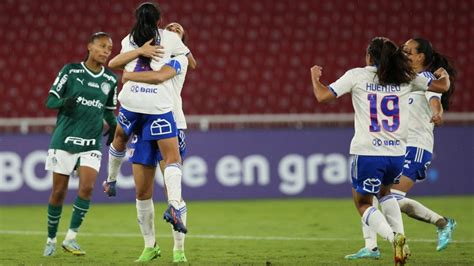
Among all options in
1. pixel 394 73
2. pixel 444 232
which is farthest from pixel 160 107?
pixel 444 232

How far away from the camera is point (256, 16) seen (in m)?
19.9

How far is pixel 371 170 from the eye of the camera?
8.03m

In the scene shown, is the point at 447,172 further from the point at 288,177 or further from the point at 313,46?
the point at 313,46

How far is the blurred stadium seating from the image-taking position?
1884 cm

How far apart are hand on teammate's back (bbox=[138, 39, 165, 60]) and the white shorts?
2124 millimetres

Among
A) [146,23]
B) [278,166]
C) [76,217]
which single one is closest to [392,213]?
[146,23]

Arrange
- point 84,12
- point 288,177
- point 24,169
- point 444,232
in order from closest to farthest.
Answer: point 444,232 → point 24,169 → point 288,177 → point 84,12

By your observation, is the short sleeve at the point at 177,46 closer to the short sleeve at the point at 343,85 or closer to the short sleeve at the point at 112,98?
the short sleeve at the point at 343,85

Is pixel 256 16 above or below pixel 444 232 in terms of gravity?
above

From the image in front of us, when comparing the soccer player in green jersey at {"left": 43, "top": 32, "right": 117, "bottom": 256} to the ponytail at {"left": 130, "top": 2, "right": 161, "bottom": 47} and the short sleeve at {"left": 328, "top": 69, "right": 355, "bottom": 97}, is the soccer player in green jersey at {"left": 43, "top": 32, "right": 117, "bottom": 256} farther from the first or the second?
the short sleeve at {"left": 328, "top": 69, "right": 355, "bottom": 97}

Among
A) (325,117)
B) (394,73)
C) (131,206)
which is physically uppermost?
(394,73)

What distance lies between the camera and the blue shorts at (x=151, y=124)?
8.07 m

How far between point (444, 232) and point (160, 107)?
332cm

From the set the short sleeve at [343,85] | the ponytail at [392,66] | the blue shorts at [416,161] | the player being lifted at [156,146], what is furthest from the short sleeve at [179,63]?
the blue shorts at [416,161]
